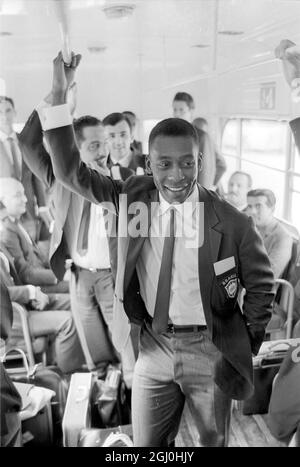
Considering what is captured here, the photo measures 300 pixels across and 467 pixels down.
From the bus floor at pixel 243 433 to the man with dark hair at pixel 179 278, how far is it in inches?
14.9

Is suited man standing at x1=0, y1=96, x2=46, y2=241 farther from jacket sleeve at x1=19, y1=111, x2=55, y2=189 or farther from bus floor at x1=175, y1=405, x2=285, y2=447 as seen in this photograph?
bus floor at x1=175, y1=405, x2=285, y2=447

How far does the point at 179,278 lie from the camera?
1.65 metres

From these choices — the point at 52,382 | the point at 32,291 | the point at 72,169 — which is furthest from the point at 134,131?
the point at 52,382

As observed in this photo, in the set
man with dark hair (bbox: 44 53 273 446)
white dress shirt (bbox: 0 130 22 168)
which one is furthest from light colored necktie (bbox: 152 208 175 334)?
white dress shirt (bbox: 0 130 22 168)

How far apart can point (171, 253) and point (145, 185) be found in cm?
25

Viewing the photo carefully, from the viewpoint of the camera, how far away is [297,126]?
1.69m

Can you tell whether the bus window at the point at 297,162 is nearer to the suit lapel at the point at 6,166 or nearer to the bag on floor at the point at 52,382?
the suit lapel at the point at 6,166

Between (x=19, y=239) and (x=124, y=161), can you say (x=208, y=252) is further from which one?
(x=19, y=239)

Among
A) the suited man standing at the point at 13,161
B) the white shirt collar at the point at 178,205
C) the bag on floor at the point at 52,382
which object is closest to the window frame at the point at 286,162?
the white shirt collar at the point at 178,205

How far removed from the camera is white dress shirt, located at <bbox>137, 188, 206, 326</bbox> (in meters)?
1.64

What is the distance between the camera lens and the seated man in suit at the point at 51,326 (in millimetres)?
2229

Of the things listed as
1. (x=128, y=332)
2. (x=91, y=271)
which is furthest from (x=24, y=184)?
(x=128, y=332)

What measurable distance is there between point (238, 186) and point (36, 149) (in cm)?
81

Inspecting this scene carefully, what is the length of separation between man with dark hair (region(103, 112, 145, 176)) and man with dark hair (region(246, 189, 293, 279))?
0.47 m
